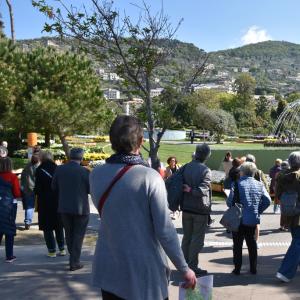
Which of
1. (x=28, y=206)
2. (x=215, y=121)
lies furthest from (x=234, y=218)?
(x=215, y=121)

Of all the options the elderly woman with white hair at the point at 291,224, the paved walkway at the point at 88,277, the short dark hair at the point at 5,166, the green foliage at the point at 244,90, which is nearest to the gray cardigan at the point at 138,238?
the paved walkway at the point at 88,277

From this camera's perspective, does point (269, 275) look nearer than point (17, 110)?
Yes

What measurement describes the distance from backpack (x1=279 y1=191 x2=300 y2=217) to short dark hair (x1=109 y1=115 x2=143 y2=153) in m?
3.50

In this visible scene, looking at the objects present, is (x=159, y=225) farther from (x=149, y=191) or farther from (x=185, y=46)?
(x=185, y=46)

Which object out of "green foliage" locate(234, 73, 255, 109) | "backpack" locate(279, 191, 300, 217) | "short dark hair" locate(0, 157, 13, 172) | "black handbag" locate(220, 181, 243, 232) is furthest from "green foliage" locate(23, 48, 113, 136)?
"green foliage" locate(234, 73, 255, 109)

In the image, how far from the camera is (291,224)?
19.1ft

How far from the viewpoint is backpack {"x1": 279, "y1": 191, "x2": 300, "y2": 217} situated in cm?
576

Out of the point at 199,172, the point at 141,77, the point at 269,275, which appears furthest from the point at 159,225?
the point at 141,77

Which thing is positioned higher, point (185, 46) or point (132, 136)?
point (185, 46)

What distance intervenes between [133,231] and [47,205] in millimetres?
4343

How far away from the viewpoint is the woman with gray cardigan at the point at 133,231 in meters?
2.71

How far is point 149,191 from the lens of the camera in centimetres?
269

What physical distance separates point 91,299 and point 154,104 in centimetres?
419

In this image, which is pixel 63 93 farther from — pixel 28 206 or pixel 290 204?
pixel 290 204
